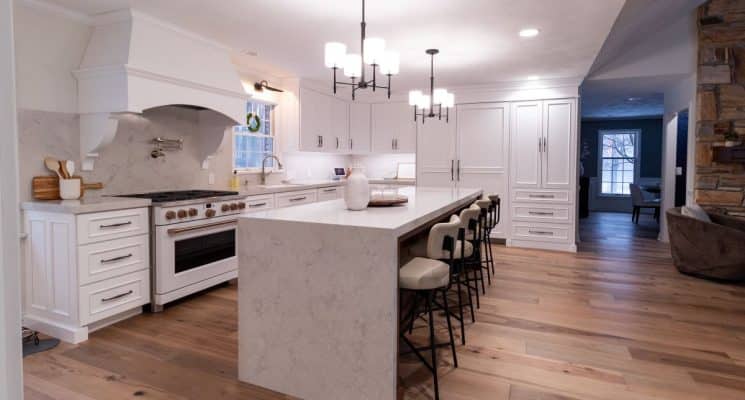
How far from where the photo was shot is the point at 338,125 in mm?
6598

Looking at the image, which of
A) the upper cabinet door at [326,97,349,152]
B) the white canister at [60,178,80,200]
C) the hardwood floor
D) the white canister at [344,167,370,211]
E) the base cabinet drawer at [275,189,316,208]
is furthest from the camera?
the upper cabinet door at [326,97,349,152]

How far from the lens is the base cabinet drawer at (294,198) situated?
15.6 feet

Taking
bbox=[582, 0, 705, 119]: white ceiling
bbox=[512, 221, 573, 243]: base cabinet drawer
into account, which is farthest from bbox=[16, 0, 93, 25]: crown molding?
bbox=[512, 221, 573, 243]: base cabinet drawer

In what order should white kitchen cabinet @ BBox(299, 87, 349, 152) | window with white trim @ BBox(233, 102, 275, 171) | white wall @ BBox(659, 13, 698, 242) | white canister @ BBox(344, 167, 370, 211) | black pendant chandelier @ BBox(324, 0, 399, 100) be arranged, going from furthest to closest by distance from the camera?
white kitchen cabinet @ BBox(299, 87, 349, 152)
white wall @ BBox(659, 13, 698, 242)
window with white trim @ BBox(233, 102, 275, 171)
black pendant chandelier @ BBox(324, 0, 399, 100)
white canister @ BBox(344, 167, 370, 211)

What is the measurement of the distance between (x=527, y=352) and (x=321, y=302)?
1.45m

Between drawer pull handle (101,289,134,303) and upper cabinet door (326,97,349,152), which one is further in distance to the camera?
upper cabinet door (326,97,349,152)

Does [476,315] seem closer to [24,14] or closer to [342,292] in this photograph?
[342,292]

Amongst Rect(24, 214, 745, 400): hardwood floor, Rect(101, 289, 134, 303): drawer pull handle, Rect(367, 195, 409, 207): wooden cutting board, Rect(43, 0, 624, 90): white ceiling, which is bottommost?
Rect(24, 214, 745, 400): hardwood floor

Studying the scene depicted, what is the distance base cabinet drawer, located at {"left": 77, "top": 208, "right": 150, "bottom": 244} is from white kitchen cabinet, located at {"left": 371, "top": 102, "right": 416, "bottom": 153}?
4276mm

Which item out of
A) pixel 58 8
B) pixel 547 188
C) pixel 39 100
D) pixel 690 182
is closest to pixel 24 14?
pixel 58 8

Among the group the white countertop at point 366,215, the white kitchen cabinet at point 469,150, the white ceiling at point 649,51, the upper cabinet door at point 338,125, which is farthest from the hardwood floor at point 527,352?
the upper cabinet door at point 338,125

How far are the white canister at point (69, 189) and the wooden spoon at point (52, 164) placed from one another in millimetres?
86

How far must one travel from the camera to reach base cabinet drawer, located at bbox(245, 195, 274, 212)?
4.28 meters

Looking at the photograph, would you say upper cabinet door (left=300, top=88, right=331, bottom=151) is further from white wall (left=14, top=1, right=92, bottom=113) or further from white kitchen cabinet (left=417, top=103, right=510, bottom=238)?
white wall (left=14, top=1, right=92, bottom=113)
